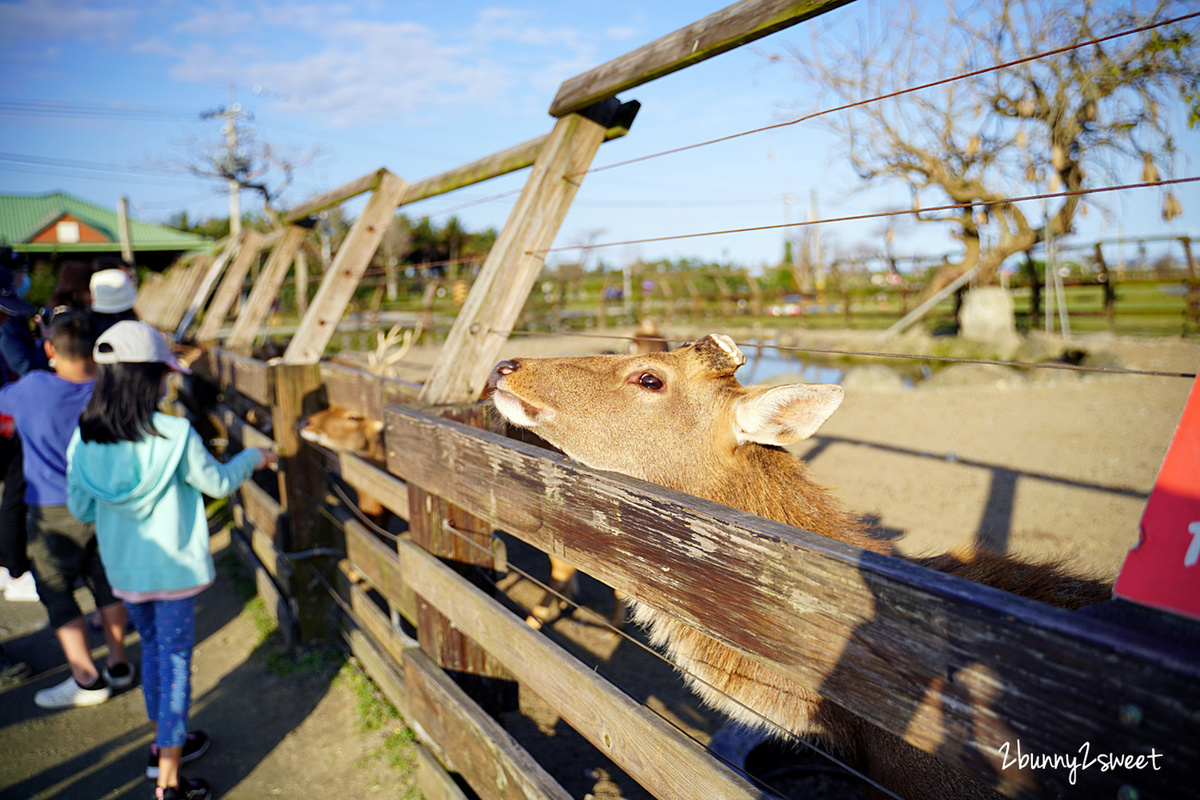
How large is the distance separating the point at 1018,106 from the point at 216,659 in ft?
Answer: 56.0

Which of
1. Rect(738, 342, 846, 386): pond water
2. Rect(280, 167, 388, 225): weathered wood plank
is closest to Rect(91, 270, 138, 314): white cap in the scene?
Rect(280, 167, 388, 225): weathered wood plank

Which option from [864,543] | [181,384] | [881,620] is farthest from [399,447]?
[181,384]

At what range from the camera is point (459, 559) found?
2713 millimetres

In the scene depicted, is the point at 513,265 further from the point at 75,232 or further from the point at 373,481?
the point at 75,232

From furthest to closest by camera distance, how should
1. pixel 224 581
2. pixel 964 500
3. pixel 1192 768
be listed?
pixel 964 500 < pixel 224 581 < pixel 1192 768

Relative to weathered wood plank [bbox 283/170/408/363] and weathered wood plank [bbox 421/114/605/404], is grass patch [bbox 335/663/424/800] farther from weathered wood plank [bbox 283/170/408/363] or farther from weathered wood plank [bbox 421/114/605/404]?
weathered wood plank [bbox 283/170/408/363]

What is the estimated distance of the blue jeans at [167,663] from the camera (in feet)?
10.2

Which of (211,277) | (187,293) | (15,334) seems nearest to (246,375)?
(15,334)

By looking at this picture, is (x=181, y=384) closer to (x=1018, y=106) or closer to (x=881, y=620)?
(x=881, y=620)

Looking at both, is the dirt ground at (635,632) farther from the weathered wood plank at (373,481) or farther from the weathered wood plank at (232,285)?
the weathered wood plank at (232,285)

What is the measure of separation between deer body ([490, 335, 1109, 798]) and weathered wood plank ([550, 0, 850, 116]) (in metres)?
1.00

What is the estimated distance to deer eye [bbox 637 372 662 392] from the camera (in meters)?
2.47

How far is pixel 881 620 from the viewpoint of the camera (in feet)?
3.47

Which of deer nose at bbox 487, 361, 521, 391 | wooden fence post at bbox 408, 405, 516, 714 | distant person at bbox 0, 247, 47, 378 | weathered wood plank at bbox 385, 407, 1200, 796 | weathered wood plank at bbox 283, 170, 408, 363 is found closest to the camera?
weathered wood plank at bbox 385, 407, 1200, 796
